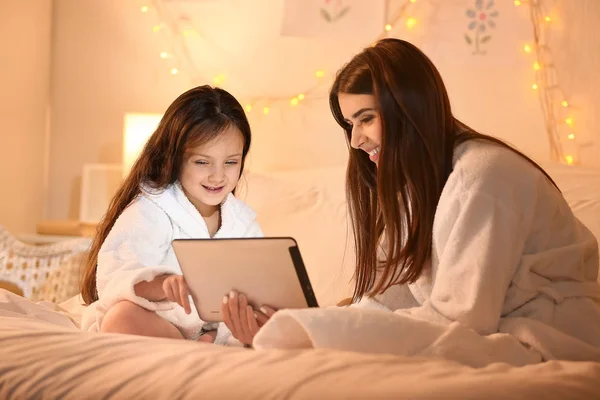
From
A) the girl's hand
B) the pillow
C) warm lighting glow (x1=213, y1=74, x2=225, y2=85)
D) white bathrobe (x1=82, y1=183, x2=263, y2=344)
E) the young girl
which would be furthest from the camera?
warm lighting glow (x1=213, y1=74, x2=225, y2=85)

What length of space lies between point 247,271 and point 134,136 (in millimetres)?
1827

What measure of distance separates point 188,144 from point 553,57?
1.29 m

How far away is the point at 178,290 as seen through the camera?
1610 millimetres

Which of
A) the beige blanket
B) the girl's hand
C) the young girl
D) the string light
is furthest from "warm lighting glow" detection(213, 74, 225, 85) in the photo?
the beige blanket

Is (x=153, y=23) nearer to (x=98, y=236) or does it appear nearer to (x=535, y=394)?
(x=98, y=236)

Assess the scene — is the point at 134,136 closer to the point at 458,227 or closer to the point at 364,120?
the point at 364,120

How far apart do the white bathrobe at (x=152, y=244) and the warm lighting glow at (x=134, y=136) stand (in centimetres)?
104

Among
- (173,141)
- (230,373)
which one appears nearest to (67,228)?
(173,141)

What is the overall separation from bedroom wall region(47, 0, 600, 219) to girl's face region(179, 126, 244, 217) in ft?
3.37

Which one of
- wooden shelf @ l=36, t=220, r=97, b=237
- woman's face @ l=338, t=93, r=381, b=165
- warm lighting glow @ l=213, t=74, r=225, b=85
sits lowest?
wooden shelf @ l=36, t=220, r=97, b=237

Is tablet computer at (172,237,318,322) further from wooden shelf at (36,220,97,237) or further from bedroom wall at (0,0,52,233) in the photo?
bedroom wall at (0,0,52,233)

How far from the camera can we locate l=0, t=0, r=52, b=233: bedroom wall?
3.37 m

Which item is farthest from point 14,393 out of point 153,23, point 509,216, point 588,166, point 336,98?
point 153,23

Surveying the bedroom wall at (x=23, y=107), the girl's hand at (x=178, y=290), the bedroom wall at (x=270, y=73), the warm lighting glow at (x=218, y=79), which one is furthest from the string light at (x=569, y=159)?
the bedroom wall at (x=23, y=107)
